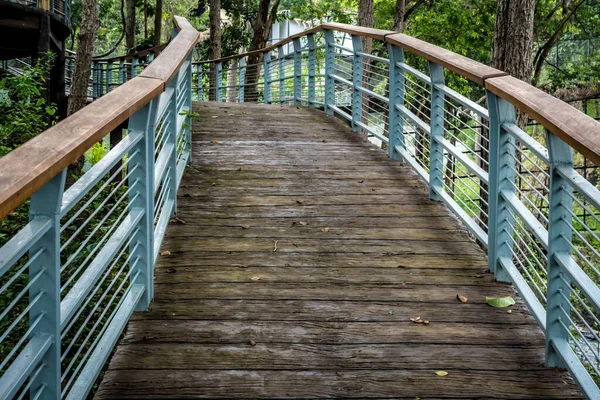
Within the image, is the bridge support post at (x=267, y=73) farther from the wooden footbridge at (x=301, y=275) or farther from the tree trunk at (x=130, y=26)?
the tree trunk at (x=130, y=26)

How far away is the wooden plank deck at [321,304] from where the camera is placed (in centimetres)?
335

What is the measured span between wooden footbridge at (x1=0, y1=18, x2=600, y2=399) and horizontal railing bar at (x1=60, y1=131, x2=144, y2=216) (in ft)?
0.04

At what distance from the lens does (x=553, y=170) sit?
3516 mm

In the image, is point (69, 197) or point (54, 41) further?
point (54, 41)

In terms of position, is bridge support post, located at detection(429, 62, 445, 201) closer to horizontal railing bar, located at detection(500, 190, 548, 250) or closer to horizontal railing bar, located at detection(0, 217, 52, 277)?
horizontal railing bar, located at detection(500, 190, 548, 250)

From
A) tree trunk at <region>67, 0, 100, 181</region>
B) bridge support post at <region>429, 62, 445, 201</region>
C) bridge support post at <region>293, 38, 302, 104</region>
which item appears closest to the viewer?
bridge support post at <region>429, 62, 445, 201</region>

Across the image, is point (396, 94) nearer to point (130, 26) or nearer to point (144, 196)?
point (144, 196)

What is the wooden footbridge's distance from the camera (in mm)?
2623

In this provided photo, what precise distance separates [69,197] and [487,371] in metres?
1.99

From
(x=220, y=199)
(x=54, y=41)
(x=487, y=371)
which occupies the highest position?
(x=54, y=41)

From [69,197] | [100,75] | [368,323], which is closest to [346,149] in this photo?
[368,323]

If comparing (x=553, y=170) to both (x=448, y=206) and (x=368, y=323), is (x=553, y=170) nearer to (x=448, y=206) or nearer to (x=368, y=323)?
(x=368, y=323)

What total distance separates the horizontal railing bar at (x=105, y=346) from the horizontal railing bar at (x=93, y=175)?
736mm

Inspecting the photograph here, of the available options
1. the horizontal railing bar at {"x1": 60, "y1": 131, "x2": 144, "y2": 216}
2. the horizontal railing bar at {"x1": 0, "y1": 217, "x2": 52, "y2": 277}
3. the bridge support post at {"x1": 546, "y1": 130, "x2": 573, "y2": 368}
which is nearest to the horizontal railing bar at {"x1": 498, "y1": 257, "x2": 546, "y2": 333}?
the bridge support post at {"x1": 546, "y1": 130, "x2": 573, "y2": 368}
